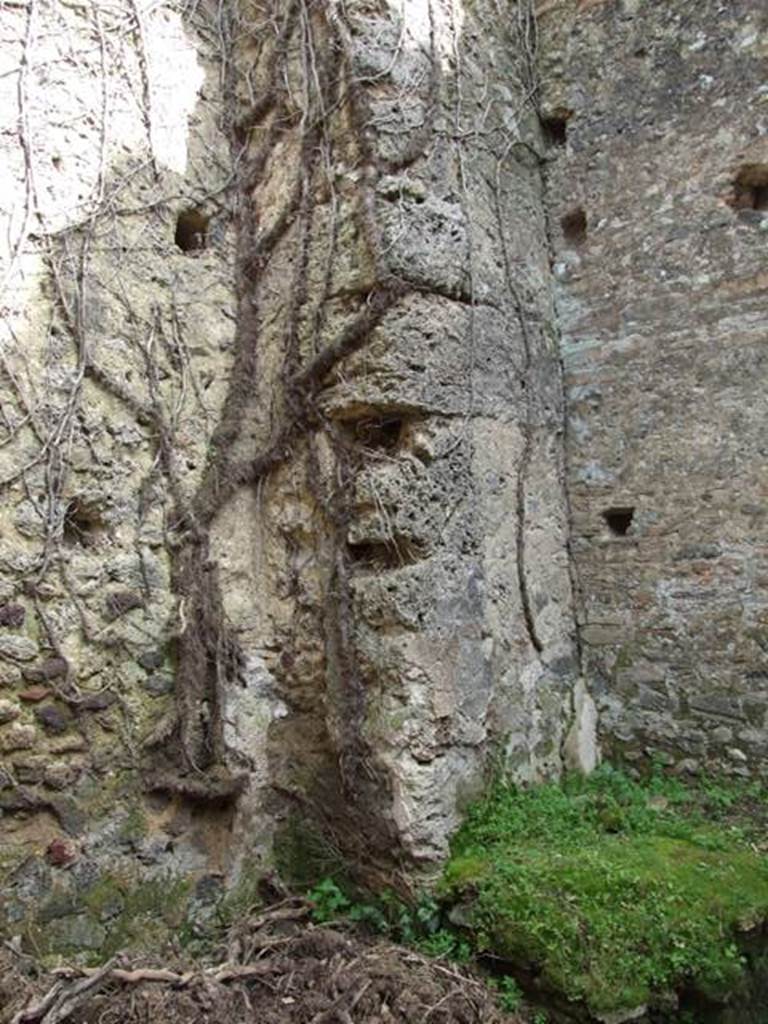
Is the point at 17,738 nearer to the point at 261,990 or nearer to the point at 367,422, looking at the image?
the point at 261,990

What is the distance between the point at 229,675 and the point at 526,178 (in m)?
3.12

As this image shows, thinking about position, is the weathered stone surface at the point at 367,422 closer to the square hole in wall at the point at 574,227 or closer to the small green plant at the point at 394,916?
the square hole in wall at the point at 574,227

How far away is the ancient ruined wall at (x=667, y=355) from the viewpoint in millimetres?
4180

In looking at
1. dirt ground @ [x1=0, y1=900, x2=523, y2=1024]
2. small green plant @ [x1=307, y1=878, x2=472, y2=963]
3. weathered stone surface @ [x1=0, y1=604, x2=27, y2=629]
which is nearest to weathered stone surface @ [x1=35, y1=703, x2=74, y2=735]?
weathered stone surface @ [x1=0, y1=604, x2=27, y2=629]

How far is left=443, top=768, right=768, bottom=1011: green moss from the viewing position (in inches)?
117

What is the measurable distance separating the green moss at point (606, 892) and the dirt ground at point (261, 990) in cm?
27

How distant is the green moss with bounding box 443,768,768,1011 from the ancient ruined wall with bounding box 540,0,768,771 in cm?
75

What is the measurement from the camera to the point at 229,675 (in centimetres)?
378

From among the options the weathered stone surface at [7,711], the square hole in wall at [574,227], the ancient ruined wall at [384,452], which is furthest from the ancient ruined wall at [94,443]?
the square hole in wall at [574,227]

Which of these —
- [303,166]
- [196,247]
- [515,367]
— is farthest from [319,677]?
[303,166]

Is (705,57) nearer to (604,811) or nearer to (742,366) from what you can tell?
(742,366)

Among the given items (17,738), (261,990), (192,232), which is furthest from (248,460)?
(261,990)

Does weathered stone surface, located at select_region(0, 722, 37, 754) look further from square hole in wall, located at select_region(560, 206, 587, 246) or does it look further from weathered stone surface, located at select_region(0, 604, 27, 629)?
square hole in wall, located at select_region(560, 206, 587, 246)

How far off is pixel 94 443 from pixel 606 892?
105 inches
